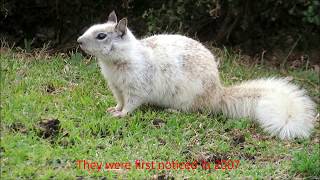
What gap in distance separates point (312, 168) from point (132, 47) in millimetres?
2252

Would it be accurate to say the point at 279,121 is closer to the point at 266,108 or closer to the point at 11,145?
the point at 266,108

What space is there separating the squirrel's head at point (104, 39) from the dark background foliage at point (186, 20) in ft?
8.56

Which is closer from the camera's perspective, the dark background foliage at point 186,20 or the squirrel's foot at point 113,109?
the squirrel's foot at point 113,109

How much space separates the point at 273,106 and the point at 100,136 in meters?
2.08

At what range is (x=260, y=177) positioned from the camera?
19.6ft

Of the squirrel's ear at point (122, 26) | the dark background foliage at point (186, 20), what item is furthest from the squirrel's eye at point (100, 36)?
the dark background foliage at point (186, 20)

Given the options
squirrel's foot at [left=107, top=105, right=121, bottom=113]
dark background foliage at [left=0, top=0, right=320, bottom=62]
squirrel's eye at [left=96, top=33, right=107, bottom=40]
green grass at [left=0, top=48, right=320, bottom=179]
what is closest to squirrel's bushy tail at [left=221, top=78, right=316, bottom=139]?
green grass at [left=0, top=48, right=320, bottom=179]

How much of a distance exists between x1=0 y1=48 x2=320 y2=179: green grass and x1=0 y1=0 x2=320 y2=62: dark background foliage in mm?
2081

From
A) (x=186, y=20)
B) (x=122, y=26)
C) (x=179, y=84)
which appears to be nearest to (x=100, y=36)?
(x=122, y=26)

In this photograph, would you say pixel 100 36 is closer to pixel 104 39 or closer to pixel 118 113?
pixel 104 39

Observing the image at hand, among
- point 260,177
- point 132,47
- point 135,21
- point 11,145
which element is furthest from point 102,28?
point 135,21

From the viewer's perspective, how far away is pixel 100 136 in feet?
20.8

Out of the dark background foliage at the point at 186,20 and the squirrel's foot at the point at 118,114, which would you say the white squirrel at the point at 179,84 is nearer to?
the squirrel's foot at the point at 118,114

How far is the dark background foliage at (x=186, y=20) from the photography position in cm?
994
